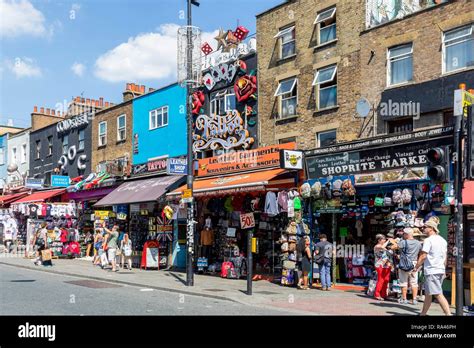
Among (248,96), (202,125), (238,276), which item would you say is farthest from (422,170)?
(202,125)

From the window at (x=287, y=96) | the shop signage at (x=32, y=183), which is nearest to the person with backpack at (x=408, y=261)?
the window at (x=287, y=96)

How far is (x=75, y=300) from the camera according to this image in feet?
40.8

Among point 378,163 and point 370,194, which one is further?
point 370,194

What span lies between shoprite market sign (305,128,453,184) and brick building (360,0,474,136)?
157 centimetres

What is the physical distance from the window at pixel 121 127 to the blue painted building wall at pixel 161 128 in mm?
1280

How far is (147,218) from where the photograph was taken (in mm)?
24953

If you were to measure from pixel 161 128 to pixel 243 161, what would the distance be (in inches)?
273

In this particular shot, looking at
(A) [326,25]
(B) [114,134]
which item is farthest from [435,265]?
(B) [114,134]

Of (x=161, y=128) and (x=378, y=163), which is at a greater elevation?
(x=161, y=128)

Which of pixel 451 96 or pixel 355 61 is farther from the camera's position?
pixel 355 61

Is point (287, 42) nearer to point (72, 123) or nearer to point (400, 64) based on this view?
point (400, 64)

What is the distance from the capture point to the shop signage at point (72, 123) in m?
32.2
